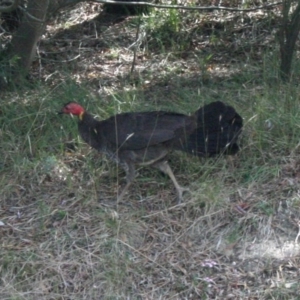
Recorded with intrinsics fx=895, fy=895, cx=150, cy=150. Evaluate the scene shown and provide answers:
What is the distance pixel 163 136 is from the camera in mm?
6418

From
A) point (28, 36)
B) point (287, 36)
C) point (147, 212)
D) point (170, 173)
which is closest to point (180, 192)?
point (170, 173)

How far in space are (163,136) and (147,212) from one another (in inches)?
22.0

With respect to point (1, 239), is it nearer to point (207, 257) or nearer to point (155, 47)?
point (207, 257)

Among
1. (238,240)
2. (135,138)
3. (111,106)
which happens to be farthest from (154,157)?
(111,106)

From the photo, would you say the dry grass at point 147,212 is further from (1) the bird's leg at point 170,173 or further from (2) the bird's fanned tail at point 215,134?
(2) the bird's fanned tail at point 215,134

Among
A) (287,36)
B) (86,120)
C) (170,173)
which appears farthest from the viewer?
(287,36)

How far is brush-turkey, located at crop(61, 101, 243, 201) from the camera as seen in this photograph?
A: 645cm

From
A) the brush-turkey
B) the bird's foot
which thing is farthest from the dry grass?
the brush-turkey

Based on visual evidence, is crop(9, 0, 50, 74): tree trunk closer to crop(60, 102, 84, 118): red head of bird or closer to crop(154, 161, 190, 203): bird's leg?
crop(60, 102, 84, 118): red head of bird

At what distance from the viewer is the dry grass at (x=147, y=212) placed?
589 cm

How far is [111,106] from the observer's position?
7.74 meters

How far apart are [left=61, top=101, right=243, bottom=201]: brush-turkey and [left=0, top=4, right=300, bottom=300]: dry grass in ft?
0.77

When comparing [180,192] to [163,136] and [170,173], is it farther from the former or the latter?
[163,136]

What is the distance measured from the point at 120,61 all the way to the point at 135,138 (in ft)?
9.78
